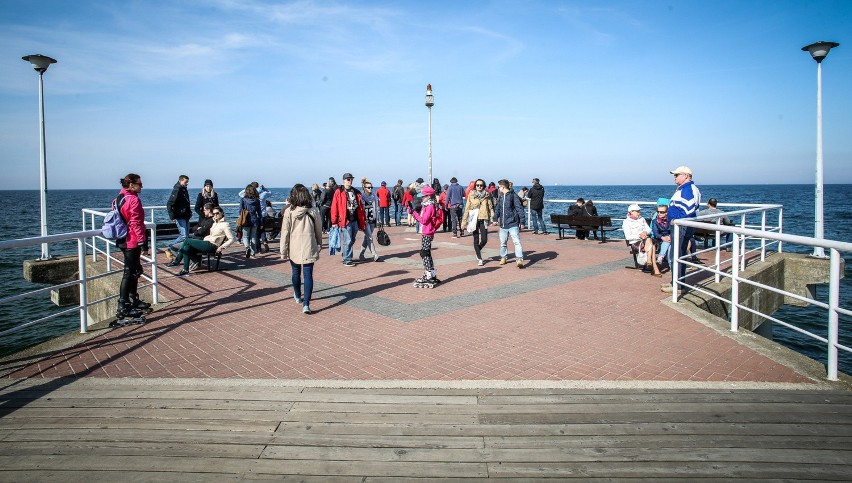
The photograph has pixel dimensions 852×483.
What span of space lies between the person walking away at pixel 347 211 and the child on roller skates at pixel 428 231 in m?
2.28

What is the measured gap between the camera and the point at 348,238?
36.2 ft

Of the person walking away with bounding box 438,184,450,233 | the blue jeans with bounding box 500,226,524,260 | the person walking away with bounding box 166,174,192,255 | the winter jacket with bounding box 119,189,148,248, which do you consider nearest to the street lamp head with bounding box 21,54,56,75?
the person walking away with bounding box 166,174,192,255

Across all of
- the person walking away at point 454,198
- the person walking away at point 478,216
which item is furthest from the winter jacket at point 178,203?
the person walking away at point 454,198

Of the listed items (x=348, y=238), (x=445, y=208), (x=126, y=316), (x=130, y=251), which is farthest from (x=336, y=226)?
(x=445, y=208)

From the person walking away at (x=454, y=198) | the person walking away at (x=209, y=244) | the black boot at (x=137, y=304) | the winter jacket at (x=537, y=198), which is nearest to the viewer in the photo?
the black boot at (x=137, y=304)

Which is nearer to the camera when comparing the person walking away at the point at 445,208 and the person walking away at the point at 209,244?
the person walking away at the point at 209,244

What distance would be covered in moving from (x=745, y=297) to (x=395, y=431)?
7.52 metres

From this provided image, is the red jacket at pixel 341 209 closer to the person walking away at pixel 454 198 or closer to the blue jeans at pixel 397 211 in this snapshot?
the person walking away at pixel 454 198

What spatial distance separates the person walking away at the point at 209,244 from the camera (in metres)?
9.95

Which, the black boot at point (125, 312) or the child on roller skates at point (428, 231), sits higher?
the child on roller skates at point (428, 231)

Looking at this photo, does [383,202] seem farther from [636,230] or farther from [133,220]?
[133,220]

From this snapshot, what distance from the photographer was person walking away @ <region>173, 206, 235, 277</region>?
9953mm

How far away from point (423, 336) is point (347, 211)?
17.8 ft

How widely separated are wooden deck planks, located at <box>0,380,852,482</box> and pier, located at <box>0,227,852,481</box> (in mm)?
13
